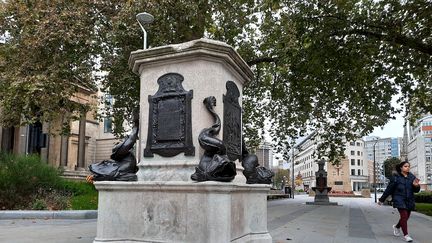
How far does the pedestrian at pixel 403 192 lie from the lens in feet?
31.9

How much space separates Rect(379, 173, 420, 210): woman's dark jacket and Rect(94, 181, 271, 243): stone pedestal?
480 cm

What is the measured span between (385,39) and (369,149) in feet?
502

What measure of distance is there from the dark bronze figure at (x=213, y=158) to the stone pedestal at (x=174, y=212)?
180 mm

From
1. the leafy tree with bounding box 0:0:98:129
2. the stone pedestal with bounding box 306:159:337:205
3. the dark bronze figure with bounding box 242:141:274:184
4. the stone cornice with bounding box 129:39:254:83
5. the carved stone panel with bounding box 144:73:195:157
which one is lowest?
the stone pedestal with bounding box 306:159:337:205

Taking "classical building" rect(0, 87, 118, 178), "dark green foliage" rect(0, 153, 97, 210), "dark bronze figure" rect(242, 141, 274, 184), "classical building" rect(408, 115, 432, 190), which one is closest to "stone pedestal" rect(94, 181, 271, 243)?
"dark bronze figure" rect(242, 141, 274, 184)

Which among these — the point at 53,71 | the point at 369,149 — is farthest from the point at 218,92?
the point at 369,149

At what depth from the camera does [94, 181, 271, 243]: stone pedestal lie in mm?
5613

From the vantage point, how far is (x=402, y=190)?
9820 millimetres

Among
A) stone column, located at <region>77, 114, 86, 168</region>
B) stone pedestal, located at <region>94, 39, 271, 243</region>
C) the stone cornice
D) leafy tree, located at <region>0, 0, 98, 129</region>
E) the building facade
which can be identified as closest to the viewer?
stone pedestal, located at <region>94, 39, 271, 243</region>

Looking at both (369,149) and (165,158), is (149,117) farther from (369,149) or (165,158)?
(369,149)

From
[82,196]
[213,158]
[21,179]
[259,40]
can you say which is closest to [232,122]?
[213,158]

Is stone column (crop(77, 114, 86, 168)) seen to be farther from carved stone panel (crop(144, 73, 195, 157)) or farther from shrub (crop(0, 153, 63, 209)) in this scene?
carved stone panel (crop(144, 73, 195, 157))

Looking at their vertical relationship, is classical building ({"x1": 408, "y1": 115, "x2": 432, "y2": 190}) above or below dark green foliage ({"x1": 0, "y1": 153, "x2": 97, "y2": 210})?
above

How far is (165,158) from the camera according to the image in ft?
21.6
